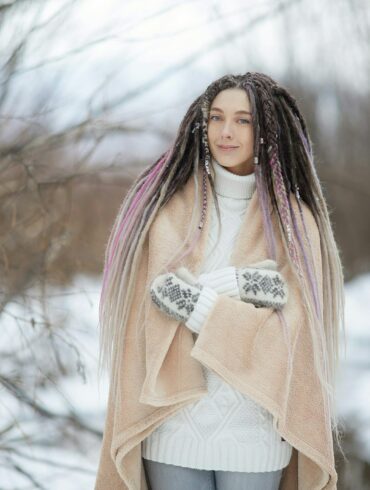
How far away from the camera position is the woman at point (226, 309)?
1.58 metres

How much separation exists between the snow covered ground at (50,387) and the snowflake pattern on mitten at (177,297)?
Result: 4.48 ft

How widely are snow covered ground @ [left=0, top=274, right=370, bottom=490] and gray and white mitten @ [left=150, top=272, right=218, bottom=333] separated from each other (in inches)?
53.7

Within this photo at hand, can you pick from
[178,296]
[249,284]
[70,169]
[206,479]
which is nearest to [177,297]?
[178,296]

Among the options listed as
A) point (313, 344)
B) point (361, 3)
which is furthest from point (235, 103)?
point (361, 3)

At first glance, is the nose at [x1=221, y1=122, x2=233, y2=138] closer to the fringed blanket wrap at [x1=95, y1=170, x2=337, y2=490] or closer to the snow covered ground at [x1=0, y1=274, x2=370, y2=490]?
the fringed blanket wrap at [x1=95, y1=170, x2=337, y2=490]

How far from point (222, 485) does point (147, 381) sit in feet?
0.88

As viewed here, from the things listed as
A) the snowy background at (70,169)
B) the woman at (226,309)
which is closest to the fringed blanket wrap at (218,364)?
the woman at (226,309)

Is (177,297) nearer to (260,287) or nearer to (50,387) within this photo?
(260,287)

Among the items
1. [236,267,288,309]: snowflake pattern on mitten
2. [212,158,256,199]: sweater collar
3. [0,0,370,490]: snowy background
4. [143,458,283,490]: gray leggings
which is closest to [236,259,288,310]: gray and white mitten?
[236,267,288,309]: snowflake pattern on mitten

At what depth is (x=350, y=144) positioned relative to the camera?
5105 millimetres

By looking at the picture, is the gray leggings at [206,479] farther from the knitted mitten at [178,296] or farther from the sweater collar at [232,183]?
the sweater collar at [232,183]

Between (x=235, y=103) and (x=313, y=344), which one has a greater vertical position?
(x=235, y=103)

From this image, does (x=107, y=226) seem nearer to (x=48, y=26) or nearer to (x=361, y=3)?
(x=48, y=26)

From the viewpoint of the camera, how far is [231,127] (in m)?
1.68
